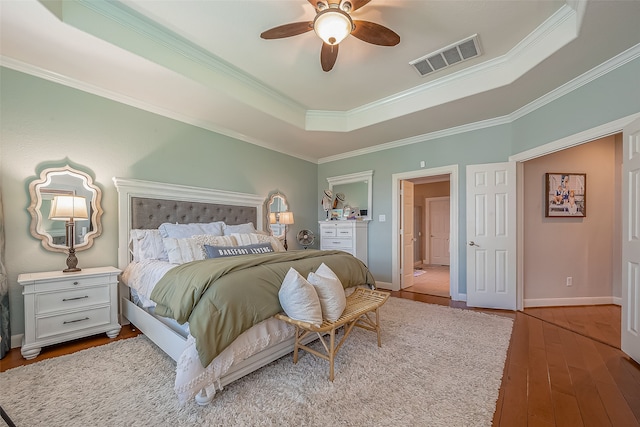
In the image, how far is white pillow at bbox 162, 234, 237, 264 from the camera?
256 cm

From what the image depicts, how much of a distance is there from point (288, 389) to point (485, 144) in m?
3.87

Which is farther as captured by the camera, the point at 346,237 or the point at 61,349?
the point at 346,237

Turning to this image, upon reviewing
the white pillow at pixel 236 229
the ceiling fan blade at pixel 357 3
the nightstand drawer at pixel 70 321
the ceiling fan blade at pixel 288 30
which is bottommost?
the nightstand drawer at pixel 70 321

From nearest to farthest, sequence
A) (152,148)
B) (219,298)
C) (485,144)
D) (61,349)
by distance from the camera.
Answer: (219,298), (61,349), (152,148), (485,144)

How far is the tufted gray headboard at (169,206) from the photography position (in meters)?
2.85

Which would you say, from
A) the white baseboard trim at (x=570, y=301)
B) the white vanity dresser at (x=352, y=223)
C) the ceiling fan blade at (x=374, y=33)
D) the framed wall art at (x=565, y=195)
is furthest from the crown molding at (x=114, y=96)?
the white baseboard trim at (x=570, y=301)

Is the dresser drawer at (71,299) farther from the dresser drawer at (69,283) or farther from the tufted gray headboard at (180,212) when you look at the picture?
the tufted gray headboard at (180,212)

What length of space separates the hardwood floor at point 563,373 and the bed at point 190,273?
0.69 m

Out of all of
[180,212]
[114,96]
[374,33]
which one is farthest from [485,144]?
[114,96]

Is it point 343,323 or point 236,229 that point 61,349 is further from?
point 343,323

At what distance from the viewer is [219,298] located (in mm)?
1619

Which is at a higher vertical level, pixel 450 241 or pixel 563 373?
pixel 450 241

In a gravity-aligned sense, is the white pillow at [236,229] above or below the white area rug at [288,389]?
above

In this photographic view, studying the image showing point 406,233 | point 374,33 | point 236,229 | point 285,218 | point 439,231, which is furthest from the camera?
point 439,231
